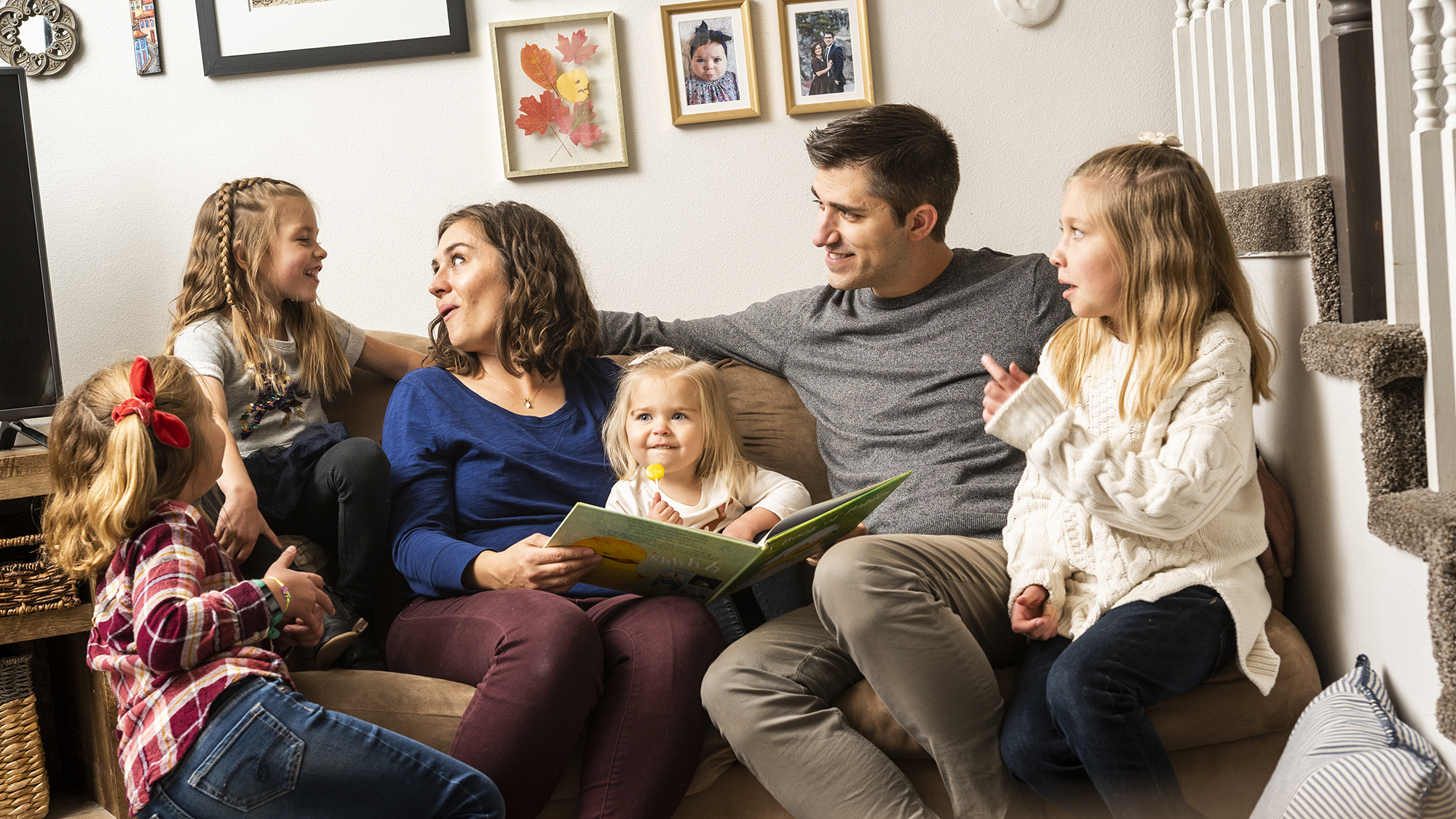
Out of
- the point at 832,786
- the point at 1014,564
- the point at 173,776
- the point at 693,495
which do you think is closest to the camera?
the point at 173,776

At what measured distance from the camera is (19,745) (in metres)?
1.70

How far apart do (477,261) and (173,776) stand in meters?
0.89

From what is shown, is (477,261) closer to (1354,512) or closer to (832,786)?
(832,786)

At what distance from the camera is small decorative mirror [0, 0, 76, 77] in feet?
6.95

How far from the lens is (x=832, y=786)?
1.31 m

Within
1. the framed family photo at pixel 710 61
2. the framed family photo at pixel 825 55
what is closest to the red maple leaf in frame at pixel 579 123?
the framed family photo at pixel 710 61

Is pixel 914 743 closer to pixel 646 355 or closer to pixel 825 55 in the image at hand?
pixel 646 355

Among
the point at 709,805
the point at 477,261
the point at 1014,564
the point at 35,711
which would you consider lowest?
the point at 709,805

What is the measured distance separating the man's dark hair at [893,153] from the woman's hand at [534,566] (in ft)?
2.46

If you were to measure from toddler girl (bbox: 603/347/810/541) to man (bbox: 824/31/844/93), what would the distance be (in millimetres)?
801

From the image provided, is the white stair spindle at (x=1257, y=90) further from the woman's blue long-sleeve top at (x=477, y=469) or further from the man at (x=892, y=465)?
the woman's blue long-sleeve top at (x=477, y=469)

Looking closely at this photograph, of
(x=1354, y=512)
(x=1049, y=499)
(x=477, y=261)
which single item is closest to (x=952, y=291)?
(x=1049, y=499)

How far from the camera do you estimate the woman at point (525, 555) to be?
1.33 meters

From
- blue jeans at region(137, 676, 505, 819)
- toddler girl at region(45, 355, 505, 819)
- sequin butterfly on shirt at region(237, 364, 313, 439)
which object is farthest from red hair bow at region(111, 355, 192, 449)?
sequin butterfly on shirt at region(237, 364, 313, 439)
